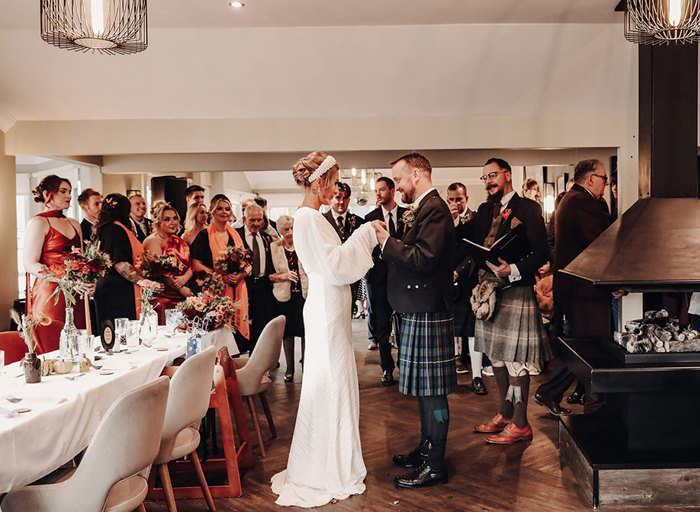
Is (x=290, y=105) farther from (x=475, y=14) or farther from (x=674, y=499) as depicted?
(x=674, y=499)

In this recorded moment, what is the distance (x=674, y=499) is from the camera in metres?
3.16

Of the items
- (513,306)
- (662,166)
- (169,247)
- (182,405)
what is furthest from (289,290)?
(662,166)

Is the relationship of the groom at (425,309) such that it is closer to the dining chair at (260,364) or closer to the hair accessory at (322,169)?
the hair accessory at (322,169)

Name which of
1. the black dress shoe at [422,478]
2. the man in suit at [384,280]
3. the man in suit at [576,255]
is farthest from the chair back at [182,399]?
the man in suit at [384,280]

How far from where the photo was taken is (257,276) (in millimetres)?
5996

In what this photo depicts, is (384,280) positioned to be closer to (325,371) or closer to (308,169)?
(325,371)

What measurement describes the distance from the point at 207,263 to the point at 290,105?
2011 mm

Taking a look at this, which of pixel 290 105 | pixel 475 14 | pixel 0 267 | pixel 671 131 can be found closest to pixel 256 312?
pixel 290 105

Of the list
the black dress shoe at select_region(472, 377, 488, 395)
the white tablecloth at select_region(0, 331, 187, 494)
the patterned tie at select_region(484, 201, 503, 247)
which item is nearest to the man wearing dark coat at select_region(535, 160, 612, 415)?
the patterned tie at select_region(484, 201, 503, 247)

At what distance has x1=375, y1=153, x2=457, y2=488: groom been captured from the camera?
332 cm

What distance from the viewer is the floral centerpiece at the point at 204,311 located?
3.98 m

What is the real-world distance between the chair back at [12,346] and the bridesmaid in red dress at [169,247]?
157 centimetres

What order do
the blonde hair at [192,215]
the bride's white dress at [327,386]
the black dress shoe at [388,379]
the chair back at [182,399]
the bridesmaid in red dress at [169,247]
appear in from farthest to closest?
the blonde hair at [192,215] < the black dress shoe at [388,379] < the bridesmaid in red dress at [169,247] < the bride's white dress at [327,386] < the chair back at [182,399]

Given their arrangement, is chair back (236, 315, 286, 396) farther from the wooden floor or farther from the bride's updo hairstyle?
the bride's updo hairstyle
